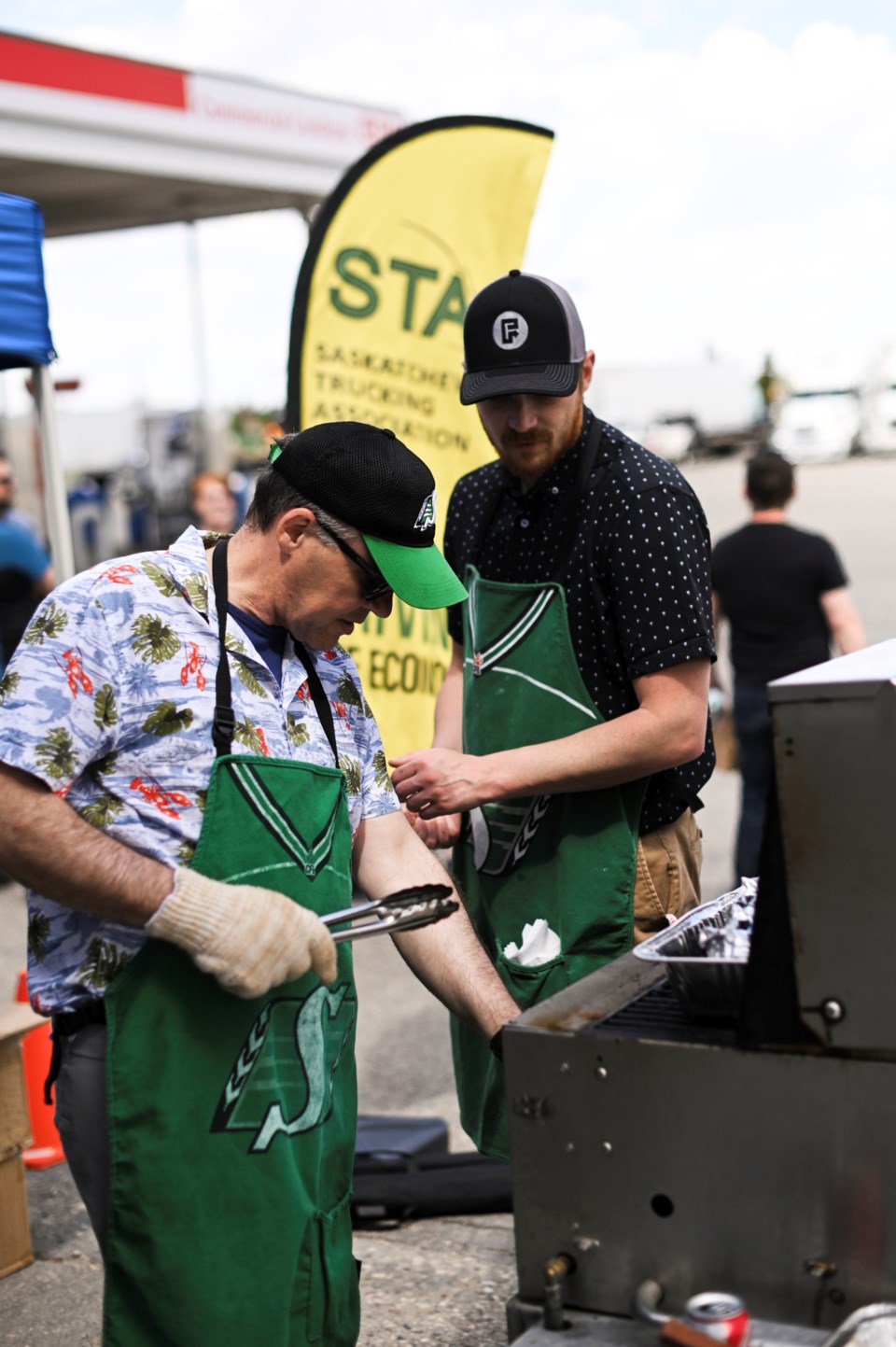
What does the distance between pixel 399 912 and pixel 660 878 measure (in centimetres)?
79

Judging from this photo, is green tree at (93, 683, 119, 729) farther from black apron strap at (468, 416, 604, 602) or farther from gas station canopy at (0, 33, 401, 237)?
gas station canopy at (0, 33, 401, 237)

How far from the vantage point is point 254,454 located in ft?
77.5

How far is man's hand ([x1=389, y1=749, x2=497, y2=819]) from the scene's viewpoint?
2242mm

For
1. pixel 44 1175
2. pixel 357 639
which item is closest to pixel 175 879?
pixel 44 1175

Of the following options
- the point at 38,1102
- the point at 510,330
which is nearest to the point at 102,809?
the point at 510,330

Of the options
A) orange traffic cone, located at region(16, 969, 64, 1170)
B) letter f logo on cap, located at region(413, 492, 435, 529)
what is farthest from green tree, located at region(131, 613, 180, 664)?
orange traffic cone, located at region(16, 969, 64, 1170)

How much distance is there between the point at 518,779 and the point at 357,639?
2.33 metres

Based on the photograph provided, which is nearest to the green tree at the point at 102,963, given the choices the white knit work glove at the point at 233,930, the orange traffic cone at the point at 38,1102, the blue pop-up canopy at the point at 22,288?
the white knit work glove at the point at 233,930

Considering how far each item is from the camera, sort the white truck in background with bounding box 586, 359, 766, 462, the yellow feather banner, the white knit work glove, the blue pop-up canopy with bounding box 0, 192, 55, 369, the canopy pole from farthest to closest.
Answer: the white truck in background with bounding box 586, 359, 766, 462 < the canopy pole < the yellow feather banner < the blue pop-up canopy with bounding box 0, 192, 55, 369 < the white knit work glove

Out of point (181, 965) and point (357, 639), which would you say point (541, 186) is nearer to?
point (357, 639)

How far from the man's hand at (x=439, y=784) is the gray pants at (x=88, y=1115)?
2.25 feet

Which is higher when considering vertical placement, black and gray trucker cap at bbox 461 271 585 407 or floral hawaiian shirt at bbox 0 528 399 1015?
black and gray trucker cap at bbox 461 271 585 407

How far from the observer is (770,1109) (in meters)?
1.39

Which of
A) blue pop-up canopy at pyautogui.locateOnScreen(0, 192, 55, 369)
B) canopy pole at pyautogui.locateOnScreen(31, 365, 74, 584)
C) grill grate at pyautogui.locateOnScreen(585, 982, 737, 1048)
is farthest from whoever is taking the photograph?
canopy pole at pyautogui.locateOnScreen(31, 365, 74, 584)
